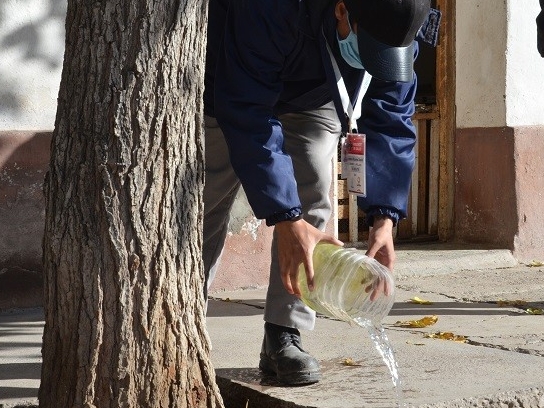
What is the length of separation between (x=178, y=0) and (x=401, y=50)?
0.72 m

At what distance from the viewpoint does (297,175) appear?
13.2 ft

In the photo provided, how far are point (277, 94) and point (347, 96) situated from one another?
232 mm

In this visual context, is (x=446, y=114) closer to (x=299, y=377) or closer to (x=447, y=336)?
(x=447, y=336)

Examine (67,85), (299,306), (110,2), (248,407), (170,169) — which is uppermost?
(110,2)

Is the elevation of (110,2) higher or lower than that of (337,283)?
higher

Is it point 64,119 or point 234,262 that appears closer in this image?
point 64,119

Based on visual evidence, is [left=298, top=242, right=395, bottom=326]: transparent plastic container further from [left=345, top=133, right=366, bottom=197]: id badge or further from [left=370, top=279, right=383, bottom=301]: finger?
[left=345, top=133, right=366, bottom=197]: id badge

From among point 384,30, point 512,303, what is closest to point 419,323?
point 512,303

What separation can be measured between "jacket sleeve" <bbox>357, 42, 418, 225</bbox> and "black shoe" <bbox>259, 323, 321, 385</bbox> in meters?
0.57

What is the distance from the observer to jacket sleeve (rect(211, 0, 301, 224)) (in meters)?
3.40

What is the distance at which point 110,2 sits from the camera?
3074mm

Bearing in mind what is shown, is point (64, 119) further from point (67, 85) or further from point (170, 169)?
point (170, 169)

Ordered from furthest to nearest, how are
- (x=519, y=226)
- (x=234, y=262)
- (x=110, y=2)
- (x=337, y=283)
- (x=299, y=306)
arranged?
(x=519, y=226), (x=234, y=262), (x=299, y=306), (x=337, y=283), (x=110, y=2)

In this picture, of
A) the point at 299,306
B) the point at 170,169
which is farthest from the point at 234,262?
the point at 170,169
